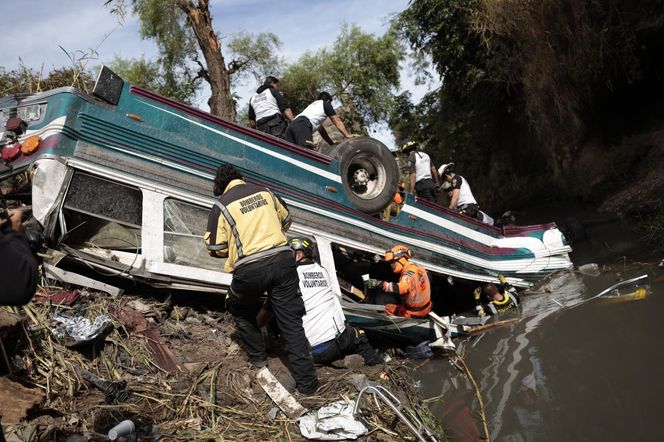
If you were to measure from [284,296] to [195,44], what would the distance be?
1517 centimetres

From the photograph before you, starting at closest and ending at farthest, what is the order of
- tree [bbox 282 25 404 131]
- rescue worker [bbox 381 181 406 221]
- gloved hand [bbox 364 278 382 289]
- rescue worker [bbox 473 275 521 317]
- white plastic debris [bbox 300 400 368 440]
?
white plastic debris [bbox 300 400 368 440]
gloved hand [bbox 364 278 382 289]
rescue worker [bbox 381 181 406 221]
rescue worker [bbox 473 275 521 317]
tree [bbox 282 25 404 131]


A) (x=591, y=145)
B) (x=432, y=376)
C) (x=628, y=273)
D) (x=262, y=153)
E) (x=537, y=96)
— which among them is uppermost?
(x=537, y=96)

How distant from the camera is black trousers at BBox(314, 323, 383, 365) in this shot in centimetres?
459

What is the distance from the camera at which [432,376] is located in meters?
4.93

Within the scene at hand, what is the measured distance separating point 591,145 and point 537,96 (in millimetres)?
1842

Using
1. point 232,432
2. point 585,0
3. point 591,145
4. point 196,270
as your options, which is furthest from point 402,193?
point 591,145

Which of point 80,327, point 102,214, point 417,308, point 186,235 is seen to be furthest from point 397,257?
point 80,327

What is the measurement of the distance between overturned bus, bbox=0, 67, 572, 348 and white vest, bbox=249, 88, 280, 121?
140 centimetres

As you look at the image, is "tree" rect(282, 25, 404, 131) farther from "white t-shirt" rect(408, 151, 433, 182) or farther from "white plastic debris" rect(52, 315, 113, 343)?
"white plastic debris" rect(52, 315, 113, 343)

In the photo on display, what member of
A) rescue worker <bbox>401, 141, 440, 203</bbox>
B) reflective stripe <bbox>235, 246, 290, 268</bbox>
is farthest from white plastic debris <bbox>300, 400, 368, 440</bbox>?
rescue worker <bbox>401, 141, 440, 203</bbox>

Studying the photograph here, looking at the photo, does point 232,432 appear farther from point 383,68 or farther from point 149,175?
point 383,68

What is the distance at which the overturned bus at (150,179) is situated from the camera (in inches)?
168

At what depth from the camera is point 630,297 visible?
538cm

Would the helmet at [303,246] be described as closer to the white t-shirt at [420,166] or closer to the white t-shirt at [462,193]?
the white t-shirt at [420,166]
